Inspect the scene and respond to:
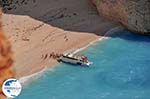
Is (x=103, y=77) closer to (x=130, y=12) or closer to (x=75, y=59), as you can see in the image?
(x=75, y=59)

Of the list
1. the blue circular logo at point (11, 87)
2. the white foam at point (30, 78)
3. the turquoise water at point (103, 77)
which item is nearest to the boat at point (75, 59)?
the turquoise water at point (103, 77)

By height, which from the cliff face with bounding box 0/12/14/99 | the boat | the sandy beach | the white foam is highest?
the cliff face with bounding box 0/12/14/99

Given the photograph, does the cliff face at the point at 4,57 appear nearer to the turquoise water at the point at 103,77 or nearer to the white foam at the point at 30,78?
the turquoise water at the point at 103,77

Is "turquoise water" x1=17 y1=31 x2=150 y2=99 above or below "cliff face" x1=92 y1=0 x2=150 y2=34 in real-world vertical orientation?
below

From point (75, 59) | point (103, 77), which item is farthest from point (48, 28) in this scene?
point (103, 77)

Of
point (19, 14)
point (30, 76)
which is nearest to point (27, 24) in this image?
point (19, 14)

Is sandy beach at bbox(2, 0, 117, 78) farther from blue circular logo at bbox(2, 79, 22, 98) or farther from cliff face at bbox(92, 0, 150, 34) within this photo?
blue circular logo at bbox(2, 79, 22, 98)

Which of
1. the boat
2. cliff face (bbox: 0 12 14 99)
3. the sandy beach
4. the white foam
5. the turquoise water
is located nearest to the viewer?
cliff face (bbox: 0 12 14 99)

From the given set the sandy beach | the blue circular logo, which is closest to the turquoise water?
the sandy beach
